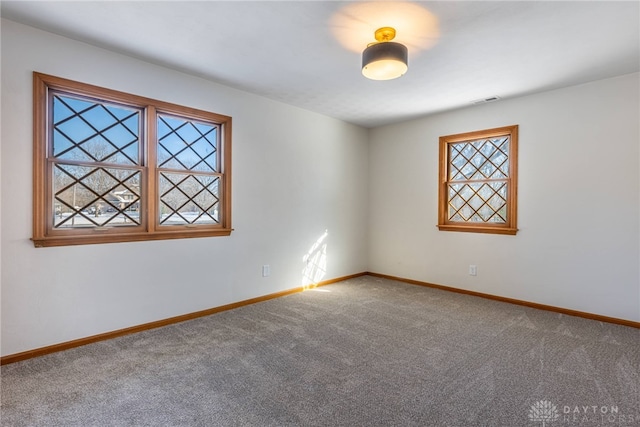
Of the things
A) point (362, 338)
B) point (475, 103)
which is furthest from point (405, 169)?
point (362, 338)

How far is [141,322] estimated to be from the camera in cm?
295

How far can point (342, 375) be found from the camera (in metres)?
2.17

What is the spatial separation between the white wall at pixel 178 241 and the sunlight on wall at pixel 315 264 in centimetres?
9

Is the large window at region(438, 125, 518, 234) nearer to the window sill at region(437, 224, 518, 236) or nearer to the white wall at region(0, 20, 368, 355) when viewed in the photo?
the window sill at region(437, 224, 518, 236)

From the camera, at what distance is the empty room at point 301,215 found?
6.70ft

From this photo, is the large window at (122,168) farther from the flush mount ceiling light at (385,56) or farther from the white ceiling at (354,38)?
the flush mount ceiling light at (385,56)

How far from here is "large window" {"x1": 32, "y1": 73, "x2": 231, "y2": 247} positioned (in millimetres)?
2523

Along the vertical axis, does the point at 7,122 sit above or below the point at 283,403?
above

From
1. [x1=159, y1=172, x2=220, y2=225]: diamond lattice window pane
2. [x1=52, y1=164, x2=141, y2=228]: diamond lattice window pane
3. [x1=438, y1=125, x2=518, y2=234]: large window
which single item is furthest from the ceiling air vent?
[x1=52, y1=164, x2=141, y2=228]: diamond lattice window pane

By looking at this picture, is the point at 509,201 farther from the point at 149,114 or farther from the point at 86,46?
the point at 86,46

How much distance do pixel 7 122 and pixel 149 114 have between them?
3.27 feet

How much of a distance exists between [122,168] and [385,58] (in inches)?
95.8

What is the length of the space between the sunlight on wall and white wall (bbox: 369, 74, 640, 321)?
1415mm

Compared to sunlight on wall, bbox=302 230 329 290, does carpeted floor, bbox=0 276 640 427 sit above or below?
below
